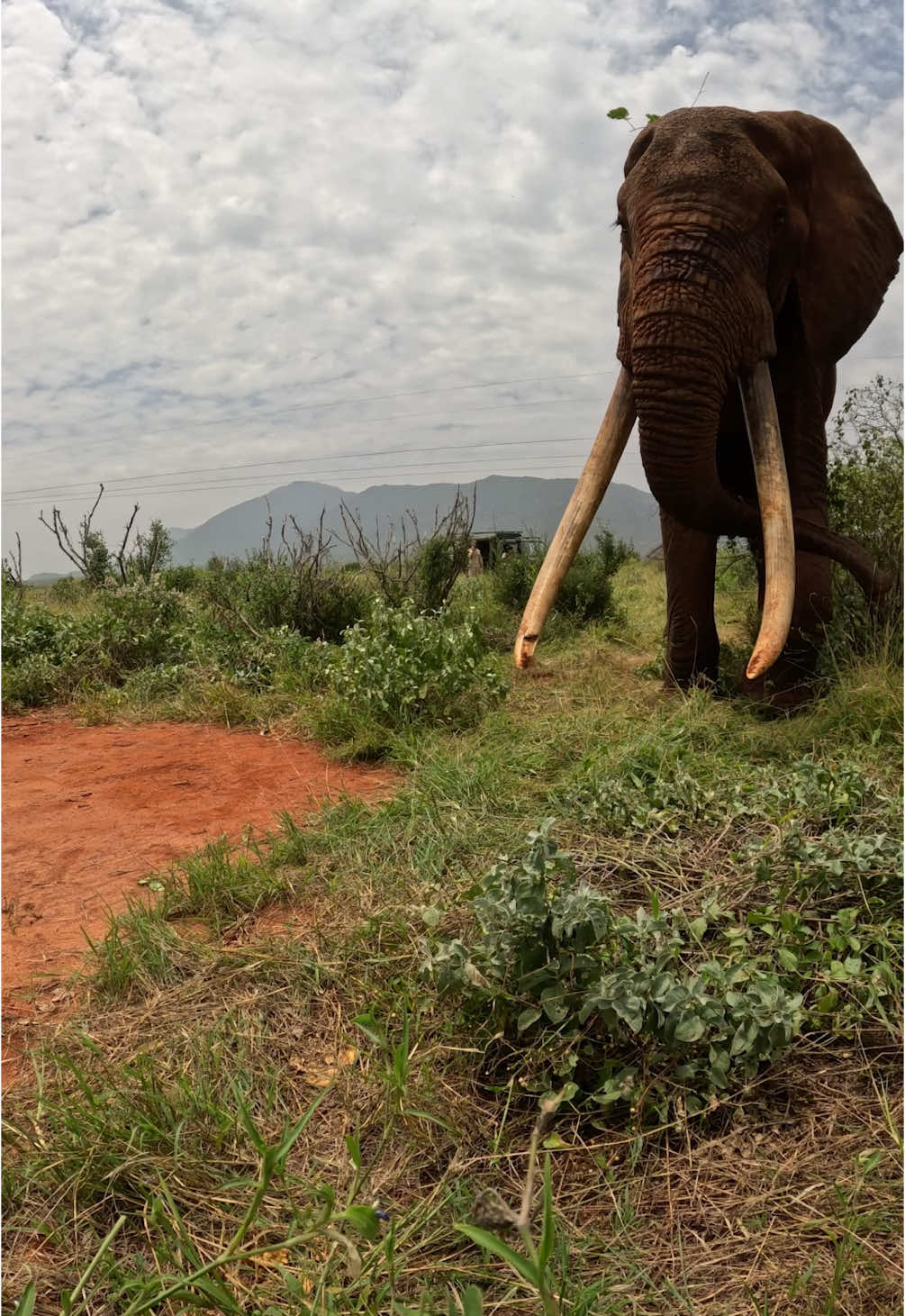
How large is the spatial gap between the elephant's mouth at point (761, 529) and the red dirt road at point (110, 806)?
4.25 feet

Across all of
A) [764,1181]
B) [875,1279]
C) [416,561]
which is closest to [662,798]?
[764,1181]

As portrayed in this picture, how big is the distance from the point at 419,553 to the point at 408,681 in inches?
176

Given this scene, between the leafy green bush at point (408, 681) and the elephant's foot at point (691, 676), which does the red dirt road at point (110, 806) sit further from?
the elephant's foot at point (691, 676)

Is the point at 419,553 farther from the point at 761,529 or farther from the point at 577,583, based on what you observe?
the point at 761,529

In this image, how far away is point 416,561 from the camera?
385 inches

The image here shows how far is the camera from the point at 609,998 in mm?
2027

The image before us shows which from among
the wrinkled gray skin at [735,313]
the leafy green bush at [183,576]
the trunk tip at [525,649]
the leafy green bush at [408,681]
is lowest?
the leafy green bush at [408,681]

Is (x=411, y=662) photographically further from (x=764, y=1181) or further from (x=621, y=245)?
(x=764, y=1181)

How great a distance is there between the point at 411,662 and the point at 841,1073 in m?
3.83

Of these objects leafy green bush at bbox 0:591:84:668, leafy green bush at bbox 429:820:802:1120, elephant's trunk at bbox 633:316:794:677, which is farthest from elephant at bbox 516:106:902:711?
leafy green bush at bbox 0:591:84:668

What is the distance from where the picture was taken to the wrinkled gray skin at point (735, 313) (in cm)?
437

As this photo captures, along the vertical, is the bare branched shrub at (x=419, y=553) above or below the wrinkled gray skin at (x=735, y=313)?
below

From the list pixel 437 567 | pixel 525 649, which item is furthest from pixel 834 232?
pixel 437 567

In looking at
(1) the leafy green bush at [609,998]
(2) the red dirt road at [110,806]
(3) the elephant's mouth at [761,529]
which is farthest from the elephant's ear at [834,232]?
(1) the leafy green bush at [609,998]
